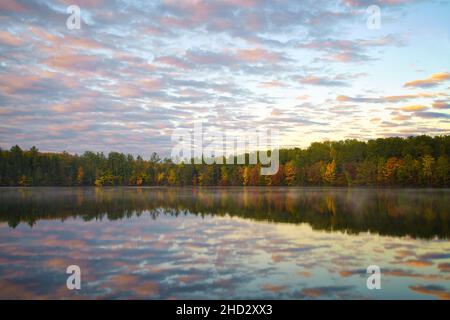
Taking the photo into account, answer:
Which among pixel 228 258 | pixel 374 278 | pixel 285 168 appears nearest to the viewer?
pixel 374 278

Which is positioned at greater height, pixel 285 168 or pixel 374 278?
pixel 285 168

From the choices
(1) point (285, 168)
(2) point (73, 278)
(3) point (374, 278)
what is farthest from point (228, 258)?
Result: (1) point (285, 168)

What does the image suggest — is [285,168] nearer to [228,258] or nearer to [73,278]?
[228,258]

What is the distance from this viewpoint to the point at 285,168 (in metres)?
130

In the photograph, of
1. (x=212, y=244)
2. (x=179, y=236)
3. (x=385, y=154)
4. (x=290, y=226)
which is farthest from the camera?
(x=385, y=154)

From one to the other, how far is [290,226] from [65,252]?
12191 millimetres

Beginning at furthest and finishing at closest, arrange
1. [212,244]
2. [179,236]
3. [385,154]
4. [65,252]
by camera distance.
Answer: [385,154] → [179,236] → [212,244] → [65,252]

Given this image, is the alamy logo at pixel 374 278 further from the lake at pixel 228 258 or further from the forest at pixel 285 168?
the forest at pixel 285 168

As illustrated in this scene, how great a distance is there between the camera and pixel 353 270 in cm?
1305

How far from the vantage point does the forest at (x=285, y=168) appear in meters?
102

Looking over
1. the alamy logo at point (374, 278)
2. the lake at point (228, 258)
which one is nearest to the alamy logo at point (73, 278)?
the lake at point (228, 258)

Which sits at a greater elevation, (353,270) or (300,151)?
(300,151)
